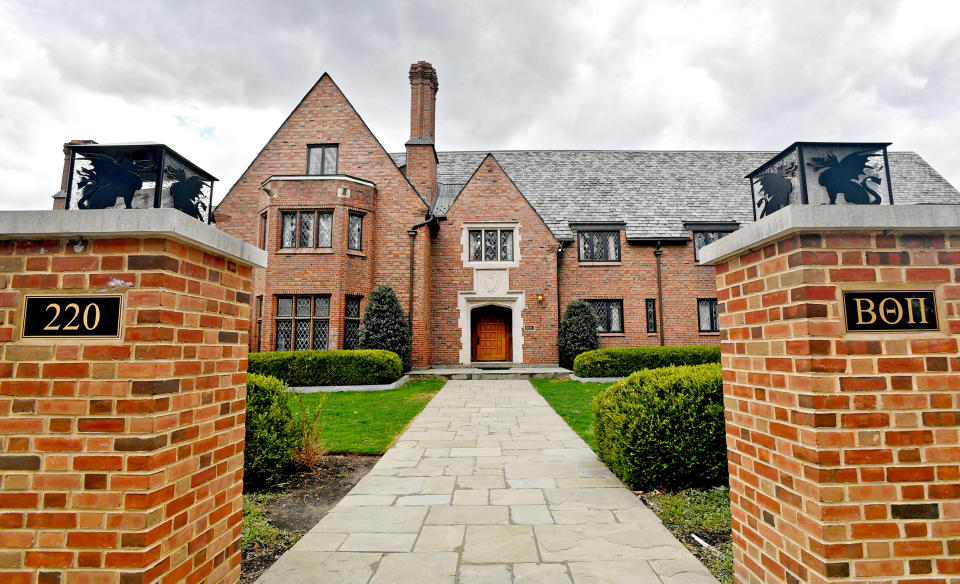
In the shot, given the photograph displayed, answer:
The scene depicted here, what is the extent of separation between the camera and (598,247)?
1730 cm

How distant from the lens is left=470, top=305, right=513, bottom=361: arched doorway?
16562mm

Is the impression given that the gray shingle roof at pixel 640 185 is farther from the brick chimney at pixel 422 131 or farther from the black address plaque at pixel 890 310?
the black address plaque at pixel 890 310

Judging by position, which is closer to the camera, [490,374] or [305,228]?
[490,374]

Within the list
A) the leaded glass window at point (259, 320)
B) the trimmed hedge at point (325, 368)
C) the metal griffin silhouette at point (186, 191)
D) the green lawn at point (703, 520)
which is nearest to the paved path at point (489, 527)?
the green lawn at point (703, 520)

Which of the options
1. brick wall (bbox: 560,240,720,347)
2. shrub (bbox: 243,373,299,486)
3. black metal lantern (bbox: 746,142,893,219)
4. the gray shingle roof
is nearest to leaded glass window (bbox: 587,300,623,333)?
brick wall (bbox: 560,240,720,347)

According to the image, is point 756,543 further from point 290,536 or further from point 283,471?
point 283,471

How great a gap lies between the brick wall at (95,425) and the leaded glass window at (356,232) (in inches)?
514

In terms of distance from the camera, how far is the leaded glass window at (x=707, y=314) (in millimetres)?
17109

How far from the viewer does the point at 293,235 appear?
14.3m

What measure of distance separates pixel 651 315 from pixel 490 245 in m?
6.76

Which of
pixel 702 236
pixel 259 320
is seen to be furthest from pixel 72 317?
pixel 702 236

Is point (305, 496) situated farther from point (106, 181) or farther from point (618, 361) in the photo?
point (618, 361)

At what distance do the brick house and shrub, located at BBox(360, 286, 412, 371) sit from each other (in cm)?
77

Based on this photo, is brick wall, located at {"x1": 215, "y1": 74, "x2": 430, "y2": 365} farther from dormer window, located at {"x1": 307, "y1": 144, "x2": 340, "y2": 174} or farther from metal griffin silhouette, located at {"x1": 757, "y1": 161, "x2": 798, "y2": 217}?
metal griffin silhouette, located at {"x1": 757, "y1": 161, "x2": 798, "y2": 217}
